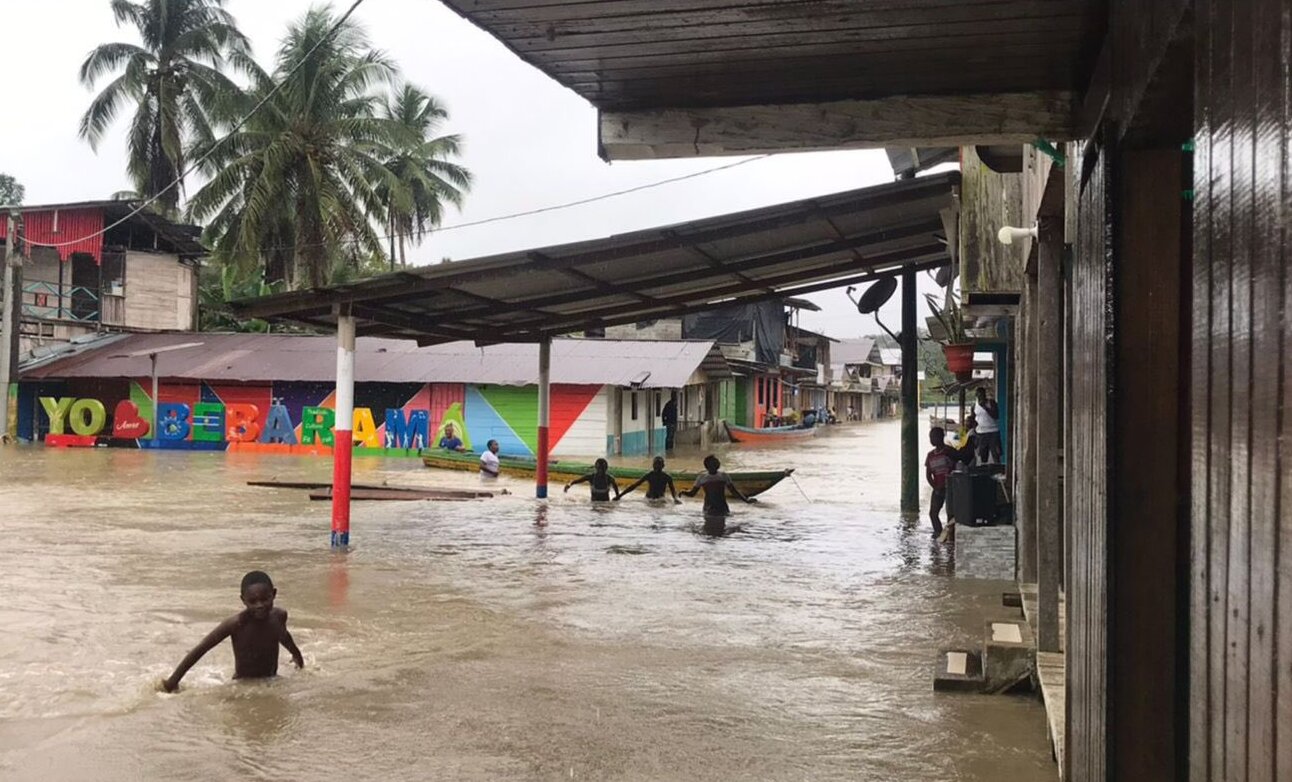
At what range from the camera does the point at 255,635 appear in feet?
22.5

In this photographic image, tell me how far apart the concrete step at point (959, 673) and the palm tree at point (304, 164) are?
1058 inches

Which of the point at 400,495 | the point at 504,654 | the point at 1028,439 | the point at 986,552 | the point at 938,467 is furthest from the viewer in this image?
the point at 400,495

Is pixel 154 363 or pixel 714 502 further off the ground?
pixel 154 363

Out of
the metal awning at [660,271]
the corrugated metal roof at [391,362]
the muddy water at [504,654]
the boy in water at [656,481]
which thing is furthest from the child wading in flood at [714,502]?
the corrugated metal roof at [391,362]

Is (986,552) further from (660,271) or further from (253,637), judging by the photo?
(253,637)

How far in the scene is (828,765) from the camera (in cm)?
557

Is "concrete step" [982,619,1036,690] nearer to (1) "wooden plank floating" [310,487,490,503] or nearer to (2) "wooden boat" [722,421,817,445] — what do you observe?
(1) "wooden plank floating" [310,487,490,503]

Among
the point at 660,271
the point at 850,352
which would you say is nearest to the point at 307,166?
the point at 660,271

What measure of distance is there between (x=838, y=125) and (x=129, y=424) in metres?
31.3

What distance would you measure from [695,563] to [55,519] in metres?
9.89

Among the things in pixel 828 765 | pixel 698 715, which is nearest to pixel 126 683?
pixel 698 715

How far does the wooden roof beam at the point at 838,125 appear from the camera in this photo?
4246 millimetres

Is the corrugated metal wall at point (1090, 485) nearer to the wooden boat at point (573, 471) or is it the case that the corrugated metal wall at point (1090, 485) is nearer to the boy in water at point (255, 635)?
the boy in water at point (255, 635)

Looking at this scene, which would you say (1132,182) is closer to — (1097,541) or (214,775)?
(1097,541)
